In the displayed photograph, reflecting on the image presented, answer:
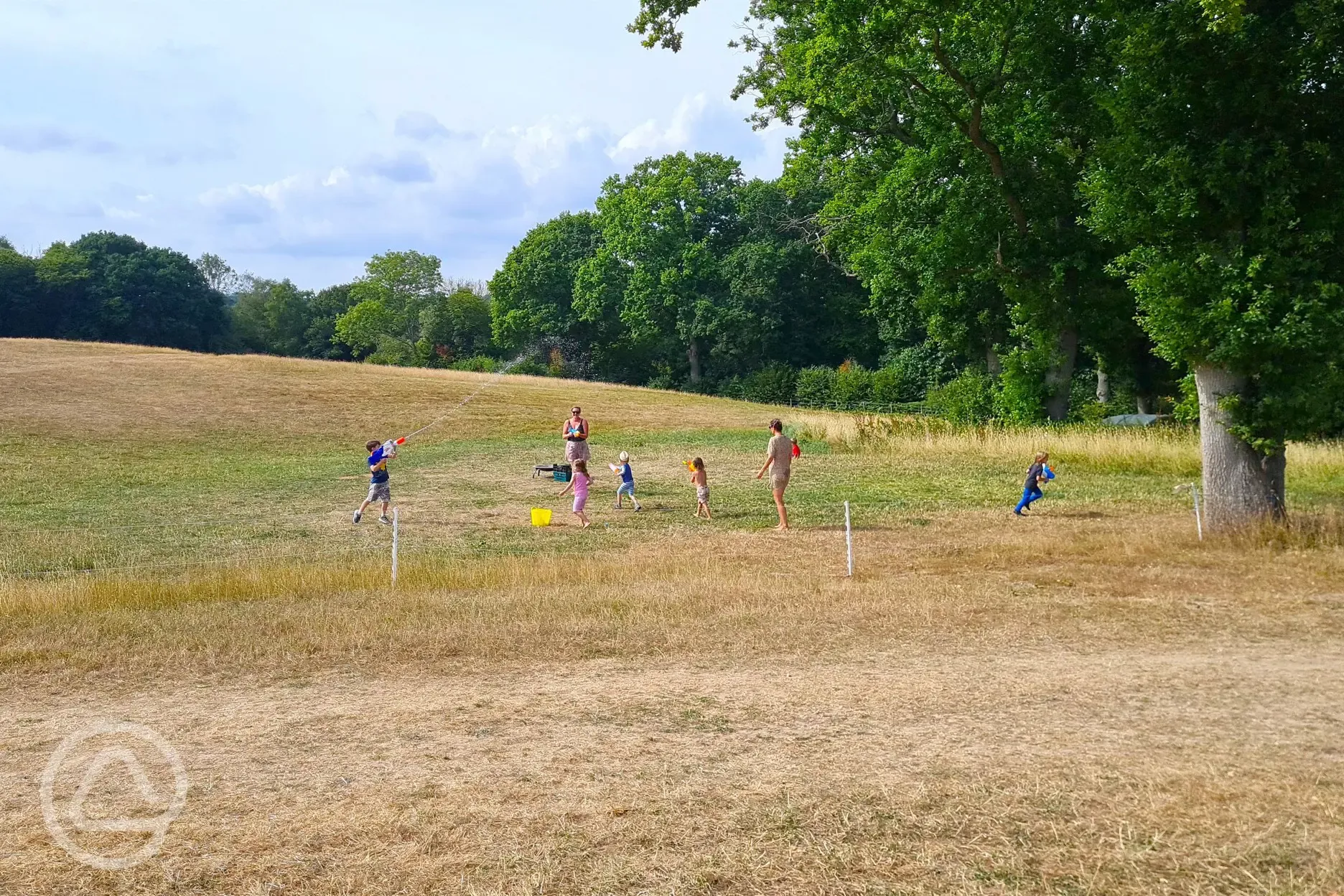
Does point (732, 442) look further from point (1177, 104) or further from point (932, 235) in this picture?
point (1177, 104)

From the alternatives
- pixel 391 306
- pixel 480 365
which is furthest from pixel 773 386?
pixel 391 306

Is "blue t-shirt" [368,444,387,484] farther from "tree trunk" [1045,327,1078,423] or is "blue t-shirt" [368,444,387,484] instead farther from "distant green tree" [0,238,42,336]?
"distant green tree" [0,238,42,336]

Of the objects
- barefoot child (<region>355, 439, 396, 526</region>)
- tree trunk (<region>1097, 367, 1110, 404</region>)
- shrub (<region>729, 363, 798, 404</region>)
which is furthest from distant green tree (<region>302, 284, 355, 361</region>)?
barefoot child (<region>355, 439, 396, 526</region>)

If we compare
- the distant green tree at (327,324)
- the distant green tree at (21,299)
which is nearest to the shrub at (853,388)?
the distant green tree at (327,324)

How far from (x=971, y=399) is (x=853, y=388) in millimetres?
21233

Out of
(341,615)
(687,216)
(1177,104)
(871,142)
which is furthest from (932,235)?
(687,216)

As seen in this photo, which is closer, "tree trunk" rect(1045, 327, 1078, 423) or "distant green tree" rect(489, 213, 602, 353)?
"tree trunk" rect(1045, 327, 1078, 423)

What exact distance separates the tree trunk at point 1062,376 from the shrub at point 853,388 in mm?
24373

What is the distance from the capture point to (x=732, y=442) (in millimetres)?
39281

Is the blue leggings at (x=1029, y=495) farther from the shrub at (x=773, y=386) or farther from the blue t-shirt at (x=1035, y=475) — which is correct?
the shrub at (x=773, y=386)

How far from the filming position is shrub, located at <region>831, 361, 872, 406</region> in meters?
60.4

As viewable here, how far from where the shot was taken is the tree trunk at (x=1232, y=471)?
1541 cm

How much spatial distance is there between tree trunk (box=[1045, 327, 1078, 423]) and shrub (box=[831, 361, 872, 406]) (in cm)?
2437

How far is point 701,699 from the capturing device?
8.23 metres
